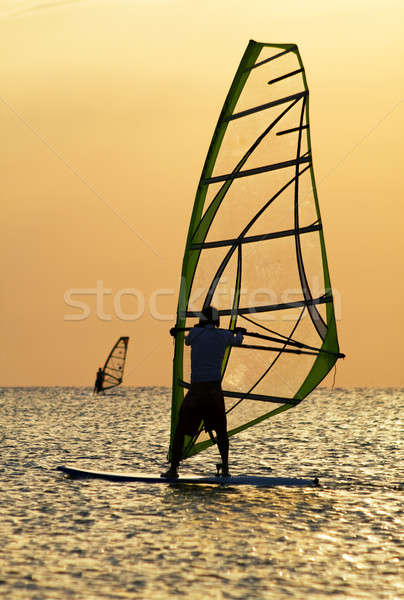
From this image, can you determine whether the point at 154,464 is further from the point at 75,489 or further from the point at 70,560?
the point at 70,560

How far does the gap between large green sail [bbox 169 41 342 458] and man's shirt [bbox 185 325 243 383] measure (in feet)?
3.16

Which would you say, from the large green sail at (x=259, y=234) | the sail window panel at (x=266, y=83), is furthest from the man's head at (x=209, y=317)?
the sail window panel at (x=266, y=83)

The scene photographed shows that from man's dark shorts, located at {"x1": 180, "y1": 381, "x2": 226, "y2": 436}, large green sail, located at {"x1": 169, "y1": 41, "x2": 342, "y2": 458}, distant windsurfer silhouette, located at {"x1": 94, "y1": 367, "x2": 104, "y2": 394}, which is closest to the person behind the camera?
man's dark shorts, located at {"x1": 180, "y1": 381, "x2": 226, "y2": 436}

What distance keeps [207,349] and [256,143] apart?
96.1 inches

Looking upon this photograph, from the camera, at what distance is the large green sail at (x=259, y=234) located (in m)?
10.2

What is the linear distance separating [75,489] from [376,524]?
11.4ft

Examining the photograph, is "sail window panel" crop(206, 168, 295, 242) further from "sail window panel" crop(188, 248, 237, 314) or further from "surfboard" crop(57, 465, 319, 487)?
"surfboard" crop(57, 465, 319, 487)

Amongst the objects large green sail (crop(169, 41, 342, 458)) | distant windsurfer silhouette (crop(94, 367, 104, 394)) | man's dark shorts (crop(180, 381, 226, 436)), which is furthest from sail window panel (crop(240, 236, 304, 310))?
distant windsurfer silhouette (crop(94, 367, 104, 394))

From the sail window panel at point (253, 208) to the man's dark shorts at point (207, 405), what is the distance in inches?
Result: 72.1

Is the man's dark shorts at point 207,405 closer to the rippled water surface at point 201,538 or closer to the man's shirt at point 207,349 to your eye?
the man's shirt at point 207,349

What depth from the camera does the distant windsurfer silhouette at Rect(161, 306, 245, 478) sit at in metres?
9.16

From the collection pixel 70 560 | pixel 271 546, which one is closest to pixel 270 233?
pixel 271 546

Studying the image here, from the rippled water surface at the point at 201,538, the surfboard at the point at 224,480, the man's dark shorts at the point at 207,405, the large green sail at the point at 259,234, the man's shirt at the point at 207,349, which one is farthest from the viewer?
the large green sail at the point at 259,234

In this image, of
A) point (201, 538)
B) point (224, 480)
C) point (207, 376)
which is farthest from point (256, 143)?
point (201, 538)
